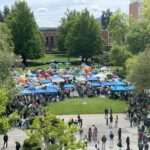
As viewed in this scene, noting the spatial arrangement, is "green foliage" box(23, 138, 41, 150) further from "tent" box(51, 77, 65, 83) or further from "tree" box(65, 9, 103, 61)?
"tree" box(65, 9, 103, 61)

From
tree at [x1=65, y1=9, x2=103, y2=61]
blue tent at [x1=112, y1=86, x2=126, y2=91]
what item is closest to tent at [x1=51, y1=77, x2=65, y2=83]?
blue tent at [x1=112, y1=86, x2=126, y2=91]

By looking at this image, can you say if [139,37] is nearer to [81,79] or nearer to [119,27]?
[81,79]

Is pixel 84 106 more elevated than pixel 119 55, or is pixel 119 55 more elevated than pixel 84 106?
pixel 119 55

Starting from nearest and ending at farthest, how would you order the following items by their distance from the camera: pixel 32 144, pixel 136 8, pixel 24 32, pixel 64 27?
pixel 32 144 < pixel 24 32 < pixel 64 27 < pixel 136 8

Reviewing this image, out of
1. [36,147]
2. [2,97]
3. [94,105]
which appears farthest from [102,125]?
[36,147]

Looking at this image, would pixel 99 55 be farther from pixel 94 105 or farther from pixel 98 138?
pixel 98 138

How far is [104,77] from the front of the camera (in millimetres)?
56375

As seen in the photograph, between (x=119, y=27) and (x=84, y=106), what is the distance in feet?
116

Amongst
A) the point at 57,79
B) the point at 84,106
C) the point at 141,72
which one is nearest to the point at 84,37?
the point at 57,79

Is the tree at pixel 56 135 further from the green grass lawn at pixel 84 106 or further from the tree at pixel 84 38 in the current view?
the tree at pixel 84 38

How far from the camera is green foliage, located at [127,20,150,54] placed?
205 ft

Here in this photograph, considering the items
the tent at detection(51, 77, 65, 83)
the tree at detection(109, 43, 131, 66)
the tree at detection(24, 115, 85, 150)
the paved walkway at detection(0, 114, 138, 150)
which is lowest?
the paved walkway at detection(0, 114, 138, 150)

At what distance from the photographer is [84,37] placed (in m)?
87.9

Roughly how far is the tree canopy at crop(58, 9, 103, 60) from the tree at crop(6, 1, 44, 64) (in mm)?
→ 6790
